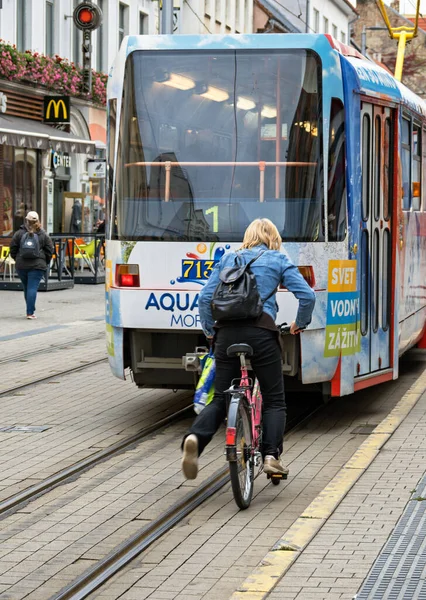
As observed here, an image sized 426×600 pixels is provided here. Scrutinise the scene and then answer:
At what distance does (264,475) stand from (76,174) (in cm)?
3135

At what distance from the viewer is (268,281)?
7902mm

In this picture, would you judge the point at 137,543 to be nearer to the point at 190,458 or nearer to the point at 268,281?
the point at 190,458

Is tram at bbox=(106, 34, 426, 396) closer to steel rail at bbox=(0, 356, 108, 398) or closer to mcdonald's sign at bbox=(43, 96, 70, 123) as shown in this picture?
steel rail at bbox=(0, 356, 108, 398)

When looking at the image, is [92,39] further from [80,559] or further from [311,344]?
[80,559]

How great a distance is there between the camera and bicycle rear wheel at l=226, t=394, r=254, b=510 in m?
7.38

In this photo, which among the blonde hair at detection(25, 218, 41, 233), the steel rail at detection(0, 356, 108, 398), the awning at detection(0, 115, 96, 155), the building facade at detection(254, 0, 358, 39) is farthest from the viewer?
the building facade at detection(254, 0, 358, 39)

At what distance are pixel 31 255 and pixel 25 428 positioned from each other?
1034cm

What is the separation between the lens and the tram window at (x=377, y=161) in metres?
11.3

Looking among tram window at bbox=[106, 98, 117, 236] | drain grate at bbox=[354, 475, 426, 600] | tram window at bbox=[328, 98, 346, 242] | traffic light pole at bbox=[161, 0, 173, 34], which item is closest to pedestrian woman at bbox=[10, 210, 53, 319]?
traffic light pole at bbox=[161, 0, 173, 34]

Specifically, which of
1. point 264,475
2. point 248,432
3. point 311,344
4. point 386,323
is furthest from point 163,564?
point 386,323

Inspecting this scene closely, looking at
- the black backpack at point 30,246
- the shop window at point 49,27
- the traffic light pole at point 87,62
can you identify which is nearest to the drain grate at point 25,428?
the black backpack at point 30,246

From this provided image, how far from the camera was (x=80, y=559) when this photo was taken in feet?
21.4

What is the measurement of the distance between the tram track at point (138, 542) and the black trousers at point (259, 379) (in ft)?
1.28

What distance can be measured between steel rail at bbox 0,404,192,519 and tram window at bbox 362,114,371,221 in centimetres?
232
